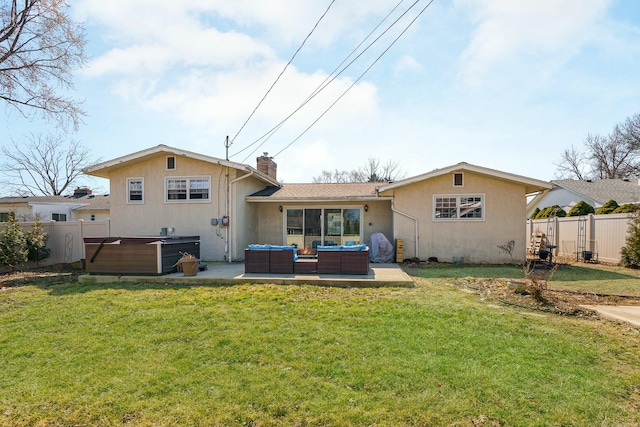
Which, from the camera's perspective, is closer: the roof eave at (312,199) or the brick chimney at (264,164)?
the roof eave at (312,199)

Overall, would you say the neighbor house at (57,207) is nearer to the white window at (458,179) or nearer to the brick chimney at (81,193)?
the brick chimney at (81,193)

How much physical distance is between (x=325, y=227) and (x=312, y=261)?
4.67m

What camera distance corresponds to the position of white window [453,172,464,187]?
1222 cm

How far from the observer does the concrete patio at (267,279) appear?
792cm

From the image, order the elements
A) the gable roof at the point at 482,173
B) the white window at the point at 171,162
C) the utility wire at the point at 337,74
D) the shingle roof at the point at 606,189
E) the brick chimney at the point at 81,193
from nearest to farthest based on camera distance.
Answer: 1. the utility wire at the point at 337,74
2. the gable roof at the point at 482,173
3. the white window at the point at 171,162
4. the shingle roof at the point at 606,189
5. the brick chimney at the point at 81,193

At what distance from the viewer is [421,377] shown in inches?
137

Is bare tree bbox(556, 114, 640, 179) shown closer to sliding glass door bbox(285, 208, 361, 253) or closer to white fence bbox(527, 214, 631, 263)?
white fence bbox(527, 214, 631, 263)

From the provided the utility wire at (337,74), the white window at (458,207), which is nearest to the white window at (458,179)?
the white window at (458,207)

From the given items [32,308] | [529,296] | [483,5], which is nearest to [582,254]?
[529,296]

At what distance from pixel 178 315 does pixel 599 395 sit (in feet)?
17.4

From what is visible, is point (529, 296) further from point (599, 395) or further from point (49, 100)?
point (49, 100)

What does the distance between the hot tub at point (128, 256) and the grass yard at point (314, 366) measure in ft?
9.19

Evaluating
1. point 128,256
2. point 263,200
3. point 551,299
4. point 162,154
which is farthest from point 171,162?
point 551,299

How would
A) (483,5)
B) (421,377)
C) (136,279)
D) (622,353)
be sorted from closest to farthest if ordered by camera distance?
(421,377) → (622,353) → (483,5) → (136,279)
